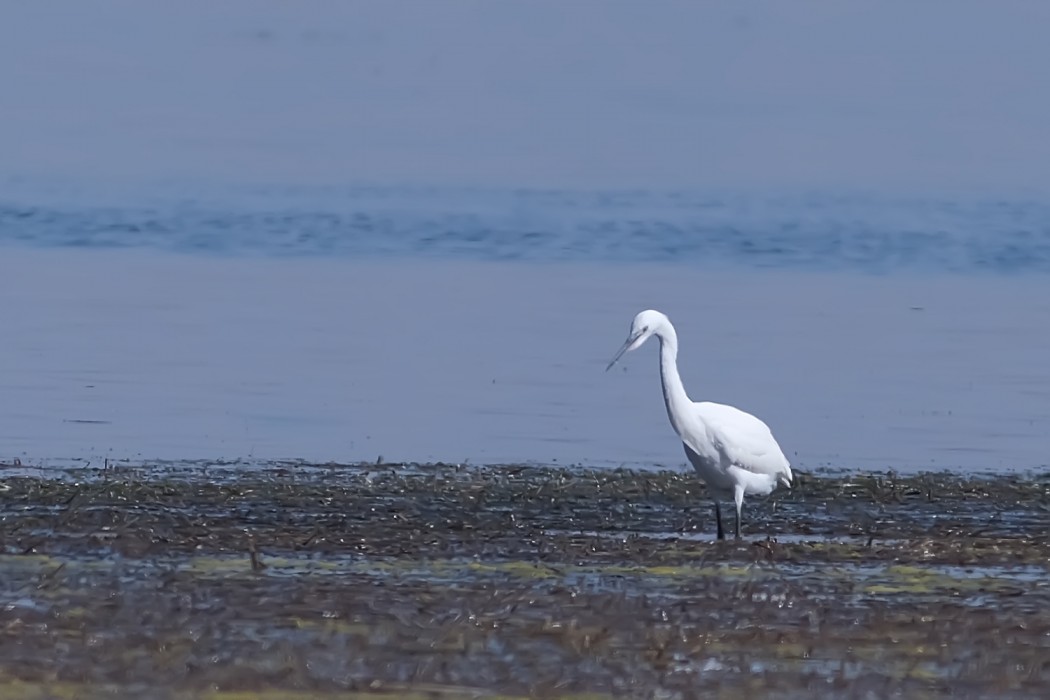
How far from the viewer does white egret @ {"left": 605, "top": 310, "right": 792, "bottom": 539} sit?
14391 mm

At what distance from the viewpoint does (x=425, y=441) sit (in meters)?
19.4

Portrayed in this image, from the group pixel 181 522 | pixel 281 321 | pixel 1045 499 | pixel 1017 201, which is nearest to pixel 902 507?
pixel 1045 499

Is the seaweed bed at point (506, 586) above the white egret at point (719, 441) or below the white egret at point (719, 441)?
below

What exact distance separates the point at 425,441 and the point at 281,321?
10035mm

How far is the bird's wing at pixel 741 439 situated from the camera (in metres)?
14.4

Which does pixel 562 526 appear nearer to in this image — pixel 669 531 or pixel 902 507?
pixel 669 531

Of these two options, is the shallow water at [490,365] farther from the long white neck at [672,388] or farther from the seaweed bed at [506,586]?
the long white neck at [672,388]

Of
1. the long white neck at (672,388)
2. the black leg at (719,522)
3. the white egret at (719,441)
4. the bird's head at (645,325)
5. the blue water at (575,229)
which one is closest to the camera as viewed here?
the black leg at (719,522)

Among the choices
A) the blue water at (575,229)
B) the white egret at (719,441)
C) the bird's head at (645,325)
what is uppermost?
the blue water at (575,229)

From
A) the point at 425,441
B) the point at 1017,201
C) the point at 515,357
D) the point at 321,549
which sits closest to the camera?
the point at 321,549

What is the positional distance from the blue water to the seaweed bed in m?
26.0

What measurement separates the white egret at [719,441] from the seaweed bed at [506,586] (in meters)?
0.32

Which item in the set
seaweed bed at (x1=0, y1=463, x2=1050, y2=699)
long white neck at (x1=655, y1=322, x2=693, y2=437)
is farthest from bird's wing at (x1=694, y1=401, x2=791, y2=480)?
seaweed bed at (x1=0, y1=463, x2=1050, y2=699)

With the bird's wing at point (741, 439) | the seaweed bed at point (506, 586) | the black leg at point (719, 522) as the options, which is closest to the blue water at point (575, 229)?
the seaweed bed at point (506, 586)
